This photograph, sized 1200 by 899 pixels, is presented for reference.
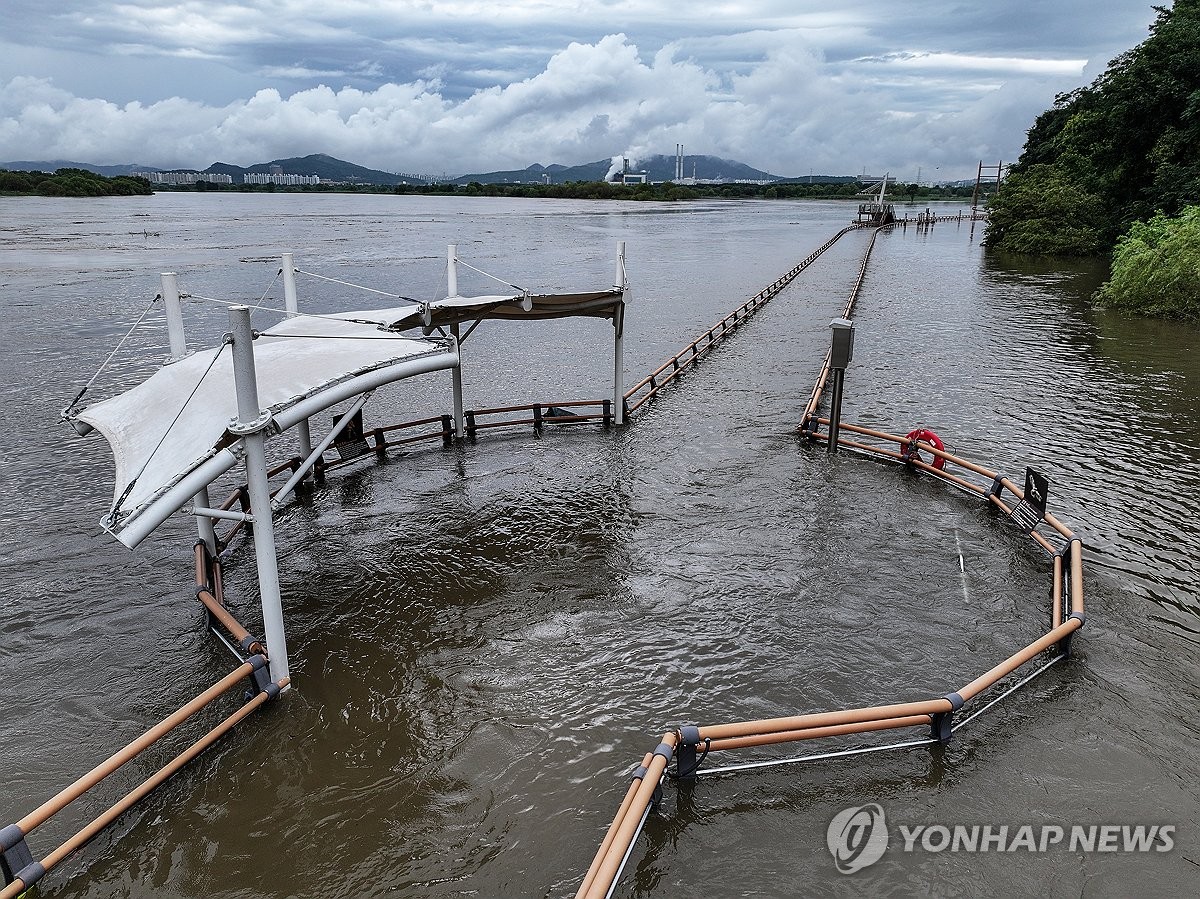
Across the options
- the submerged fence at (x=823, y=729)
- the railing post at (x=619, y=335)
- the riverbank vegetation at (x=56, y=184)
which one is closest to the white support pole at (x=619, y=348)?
the railing post at (x=619, y=335)

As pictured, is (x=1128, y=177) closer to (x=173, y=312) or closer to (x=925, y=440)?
(x=925, y=440)

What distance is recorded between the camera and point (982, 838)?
270 inches

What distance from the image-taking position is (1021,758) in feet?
25.5

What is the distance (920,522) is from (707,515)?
12.3 ft

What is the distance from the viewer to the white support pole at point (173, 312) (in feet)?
35.6

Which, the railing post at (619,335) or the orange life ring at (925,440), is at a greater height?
the railing post at (619,335)

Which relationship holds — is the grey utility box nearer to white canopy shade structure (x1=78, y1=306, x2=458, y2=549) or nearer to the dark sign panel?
the dark sign panel

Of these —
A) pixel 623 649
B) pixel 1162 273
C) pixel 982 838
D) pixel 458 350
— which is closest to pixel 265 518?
pixel 623 649

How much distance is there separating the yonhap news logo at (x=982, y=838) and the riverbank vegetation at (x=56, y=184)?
570 feet

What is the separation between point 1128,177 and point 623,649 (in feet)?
197

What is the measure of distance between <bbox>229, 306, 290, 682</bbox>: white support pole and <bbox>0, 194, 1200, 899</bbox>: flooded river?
770 mm

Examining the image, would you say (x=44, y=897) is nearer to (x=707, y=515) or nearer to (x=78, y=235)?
(x=707, y=515)

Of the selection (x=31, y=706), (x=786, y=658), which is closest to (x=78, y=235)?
(x=31, y=706)

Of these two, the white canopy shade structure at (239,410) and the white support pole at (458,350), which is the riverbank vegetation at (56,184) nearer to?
the white support pole at (458,350)
